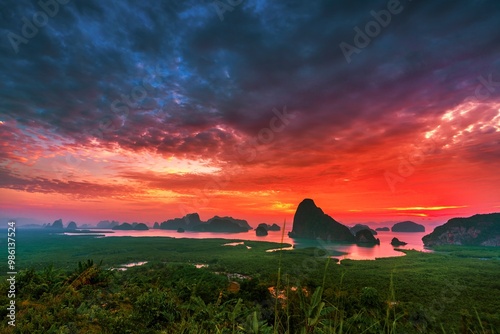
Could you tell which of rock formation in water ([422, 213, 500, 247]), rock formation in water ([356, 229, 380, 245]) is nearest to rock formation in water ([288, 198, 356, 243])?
rock formation in water ([356, 229, 380, 245])

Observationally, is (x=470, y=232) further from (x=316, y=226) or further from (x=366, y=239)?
(x=316, y=226)

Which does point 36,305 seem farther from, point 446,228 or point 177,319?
point 446,228

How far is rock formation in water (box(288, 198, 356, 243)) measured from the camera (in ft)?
369

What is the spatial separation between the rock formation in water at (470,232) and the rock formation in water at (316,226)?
1226 inches

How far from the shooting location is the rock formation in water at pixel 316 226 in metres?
112

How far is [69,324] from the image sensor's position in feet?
17.2

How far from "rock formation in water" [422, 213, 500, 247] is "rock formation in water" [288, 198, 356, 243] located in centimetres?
3114

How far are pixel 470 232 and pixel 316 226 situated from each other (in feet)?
205

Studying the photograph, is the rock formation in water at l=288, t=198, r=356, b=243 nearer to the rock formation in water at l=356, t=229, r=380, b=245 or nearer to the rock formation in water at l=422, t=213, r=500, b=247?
the rock formation in water at l=356, t=229, r=380, b=245

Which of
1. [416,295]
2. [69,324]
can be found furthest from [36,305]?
[416,295]

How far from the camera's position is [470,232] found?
98.4 metres

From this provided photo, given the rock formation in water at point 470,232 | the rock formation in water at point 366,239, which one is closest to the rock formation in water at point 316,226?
the rock formation in water at point 366,239

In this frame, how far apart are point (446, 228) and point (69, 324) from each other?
433ft

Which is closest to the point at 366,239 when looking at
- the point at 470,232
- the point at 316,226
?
the point at 316,226
